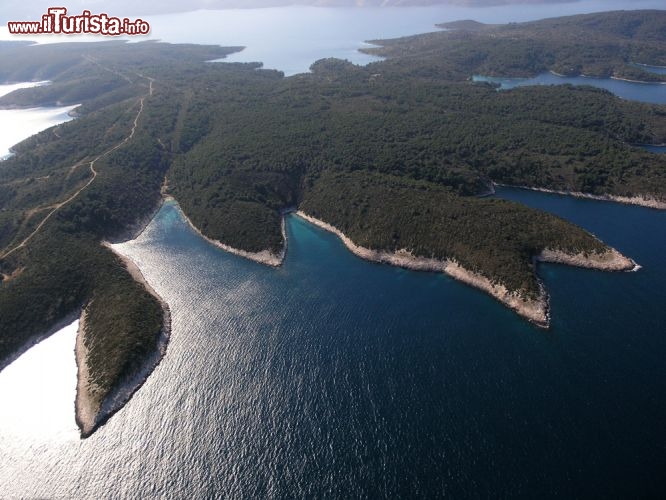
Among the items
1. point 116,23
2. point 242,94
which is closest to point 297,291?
point 116,23

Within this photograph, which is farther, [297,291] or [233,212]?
[233,212]

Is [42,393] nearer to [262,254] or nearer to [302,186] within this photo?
[262,254]

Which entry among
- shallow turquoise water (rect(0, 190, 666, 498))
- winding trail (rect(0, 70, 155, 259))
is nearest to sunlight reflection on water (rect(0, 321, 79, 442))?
shallow turquoise water (rect(0, 190, 666, 498))

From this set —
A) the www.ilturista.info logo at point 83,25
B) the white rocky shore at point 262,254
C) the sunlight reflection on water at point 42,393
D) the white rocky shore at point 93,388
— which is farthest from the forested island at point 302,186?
the www.ilturista.info logo at point 83,25

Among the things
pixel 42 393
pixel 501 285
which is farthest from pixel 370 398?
pixel 42 393

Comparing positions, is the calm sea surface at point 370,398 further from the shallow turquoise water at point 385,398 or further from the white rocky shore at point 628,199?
the white rocky shore at point 628,199

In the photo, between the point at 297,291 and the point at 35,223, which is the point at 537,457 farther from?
the point at 35,223
